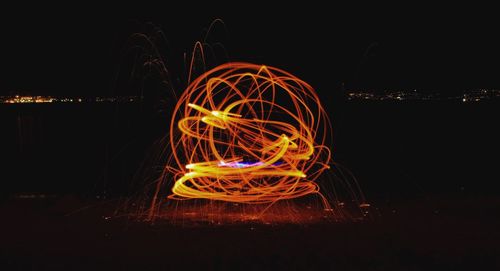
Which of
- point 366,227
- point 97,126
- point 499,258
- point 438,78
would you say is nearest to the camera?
point 499,258

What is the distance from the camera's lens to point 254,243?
23.8ft

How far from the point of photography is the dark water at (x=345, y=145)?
12.7 m

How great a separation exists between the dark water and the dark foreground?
9.12 ft

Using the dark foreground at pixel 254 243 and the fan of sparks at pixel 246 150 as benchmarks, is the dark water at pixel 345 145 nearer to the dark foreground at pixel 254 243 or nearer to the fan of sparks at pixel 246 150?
the fan of sparks at pixel 246 150

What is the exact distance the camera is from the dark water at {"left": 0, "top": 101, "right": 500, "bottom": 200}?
1266 cm

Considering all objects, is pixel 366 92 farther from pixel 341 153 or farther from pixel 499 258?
pixel 499 258

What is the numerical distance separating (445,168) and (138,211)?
8640 mm

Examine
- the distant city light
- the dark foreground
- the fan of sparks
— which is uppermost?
the distant city light

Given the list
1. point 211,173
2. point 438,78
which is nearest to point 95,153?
point 211,173

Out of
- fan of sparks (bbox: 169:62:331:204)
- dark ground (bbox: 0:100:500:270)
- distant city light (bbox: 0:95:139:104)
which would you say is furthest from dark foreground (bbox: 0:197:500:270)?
distant city light (bbox: 0:95:139:104)

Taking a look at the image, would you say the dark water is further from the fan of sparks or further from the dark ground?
the fan of sparks

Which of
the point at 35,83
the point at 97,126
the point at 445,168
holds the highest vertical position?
the point at 35,83

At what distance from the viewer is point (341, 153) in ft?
52.6

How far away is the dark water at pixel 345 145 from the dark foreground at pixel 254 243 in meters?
2.78
